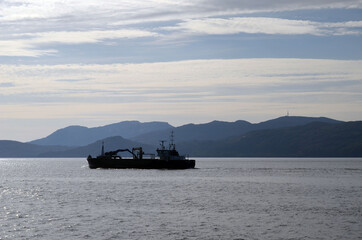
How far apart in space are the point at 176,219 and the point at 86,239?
47.4 ft

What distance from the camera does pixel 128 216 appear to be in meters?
60.3

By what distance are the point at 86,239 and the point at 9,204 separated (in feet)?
109

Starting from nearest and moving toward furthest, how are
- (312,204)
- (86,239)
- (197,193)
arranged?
(86,239) < (312,204) < (197,193)

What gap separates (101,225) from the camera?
53500 millimetres

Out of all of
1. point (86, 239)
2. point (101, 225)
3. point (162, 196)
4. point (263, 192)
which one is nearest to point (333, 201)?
point (263, 192)

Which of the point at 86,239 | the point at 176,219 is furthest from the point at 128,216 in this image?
the point at 86,239

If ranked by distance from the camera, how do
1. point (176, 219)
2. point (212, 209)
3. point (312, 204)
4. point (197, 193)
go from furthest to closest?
1. point (197, 193)
2. point (312, 204)
3. point (212, 209)
4. point (176, 219)

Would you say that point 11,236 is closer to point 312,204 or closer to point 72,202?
point 72,202

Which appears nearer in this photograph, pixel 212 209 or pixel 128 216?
pixel 128 216

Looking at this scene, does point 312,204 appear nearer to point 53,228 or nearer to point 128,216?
point 128,216

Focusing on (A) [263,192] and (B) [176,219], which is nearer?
(B) [176,219]

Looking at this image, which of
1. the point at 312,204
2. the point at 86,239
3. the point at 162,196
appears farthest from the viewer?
the point at 162,196

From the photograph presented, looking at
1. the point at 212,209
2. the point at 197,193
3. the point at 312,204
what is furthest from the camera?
the point at 197,193

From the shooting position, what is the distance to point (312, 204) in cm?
7394
